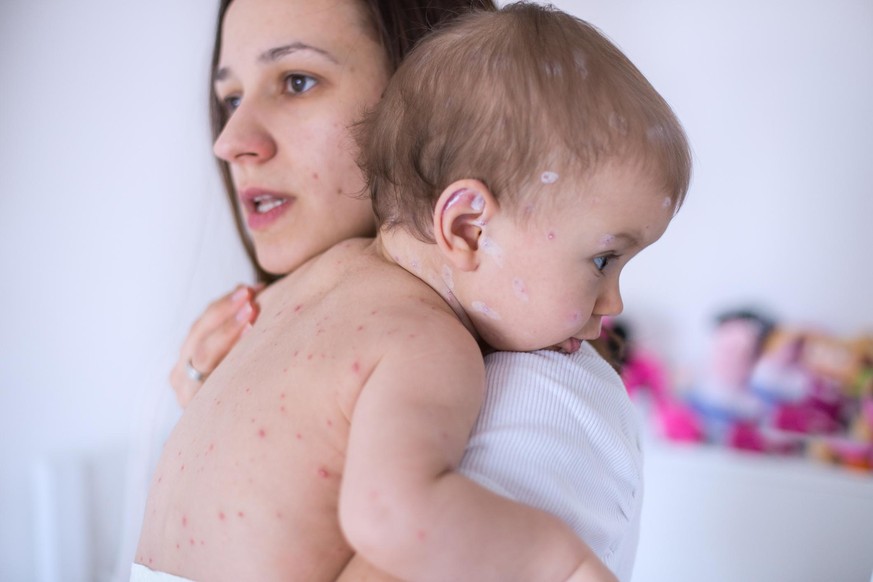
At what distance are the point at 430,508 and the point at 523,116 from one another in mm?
350

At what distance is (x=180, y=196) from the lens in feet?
6.23

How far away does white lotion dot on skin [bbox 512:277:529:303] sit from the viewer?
2.54ft

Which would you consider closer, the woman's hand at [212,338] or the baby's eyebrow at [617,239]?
the baby's eyebrow at [617,239]

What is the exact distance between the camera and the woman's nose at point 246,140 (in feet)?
3.28

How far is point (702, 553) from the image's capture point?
154 centimetres

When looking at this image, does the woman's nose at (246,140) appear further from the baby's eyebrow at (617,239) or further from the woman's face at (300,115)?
the baby's eyebrow at (617,239)

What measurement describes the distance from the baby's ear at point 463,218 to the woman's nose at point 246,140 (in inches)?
13.1

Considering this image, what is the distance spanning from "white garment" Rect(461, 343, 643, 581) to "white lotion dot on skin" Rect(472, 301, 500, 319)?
4 cm

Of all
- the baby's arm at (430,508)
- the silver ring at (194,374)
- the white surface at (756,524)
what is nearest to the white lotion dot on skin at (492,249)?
the baby's arm at (430,508)

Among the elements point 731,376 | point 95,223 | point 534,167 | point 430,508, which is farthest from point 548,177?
point 731,376

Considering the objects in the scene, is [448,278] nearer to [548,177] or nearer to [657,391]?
[548,177]

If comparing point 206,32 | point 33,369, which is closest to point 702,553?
point 33,369

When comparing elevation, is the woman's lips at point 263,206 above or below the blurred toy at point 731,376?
above

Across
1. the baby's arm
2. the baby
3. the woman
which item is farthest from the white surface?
the baby's arm
